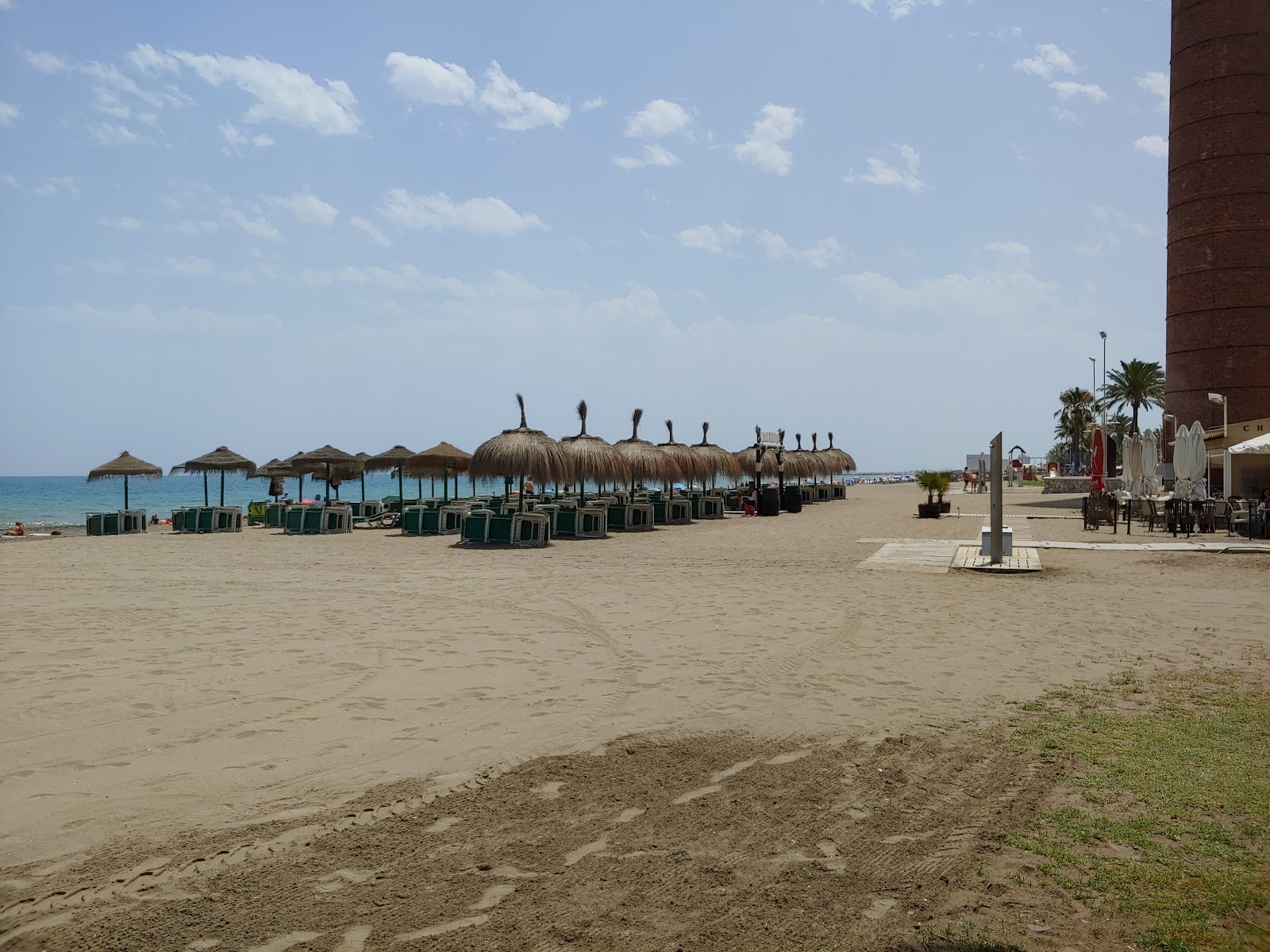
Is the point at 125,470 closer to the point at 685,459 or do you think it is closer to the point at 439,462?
the point at 439,462

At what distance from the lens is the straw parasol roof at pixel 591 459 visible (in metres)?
19.8

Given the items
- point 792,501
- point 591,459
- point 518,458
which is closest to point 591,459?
point 591,459

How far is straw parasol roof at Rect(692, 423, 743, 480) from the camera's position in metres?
26.5

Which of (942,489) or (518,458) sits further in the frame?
(942,489)

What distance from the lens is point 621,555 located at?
14.4m

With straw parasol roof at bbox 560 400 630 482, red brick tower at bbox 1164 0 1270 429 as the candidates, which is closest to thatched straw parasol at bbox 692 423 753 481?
straw parasol roof at bbox 560 400 630 482

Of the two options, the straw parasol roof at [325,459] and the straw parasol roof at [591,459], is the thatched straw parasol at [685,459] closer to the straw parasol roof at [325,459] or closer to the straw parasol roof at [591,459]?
the straw parasol roof at [591,459]

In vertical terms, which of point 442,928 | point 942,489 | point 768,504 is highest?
point 942,489

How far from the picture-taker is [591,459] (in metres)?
20.2

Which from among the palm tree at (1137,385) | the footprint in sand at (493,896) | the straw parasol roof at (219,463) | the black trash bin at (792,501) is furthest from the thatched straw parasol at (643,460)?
the palm tree at (1137,385)

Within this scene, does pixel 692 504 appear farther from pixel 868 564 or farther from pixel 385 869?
pixel 385 869

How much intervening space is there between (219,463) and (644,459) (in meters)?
12.0

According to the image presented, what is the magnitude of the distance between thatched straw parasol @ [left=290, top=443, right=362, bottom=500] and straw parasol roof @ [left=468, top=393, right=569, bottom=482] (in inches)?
280

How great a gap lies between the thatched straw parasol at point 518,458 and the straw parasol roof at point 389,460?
6.85 m
